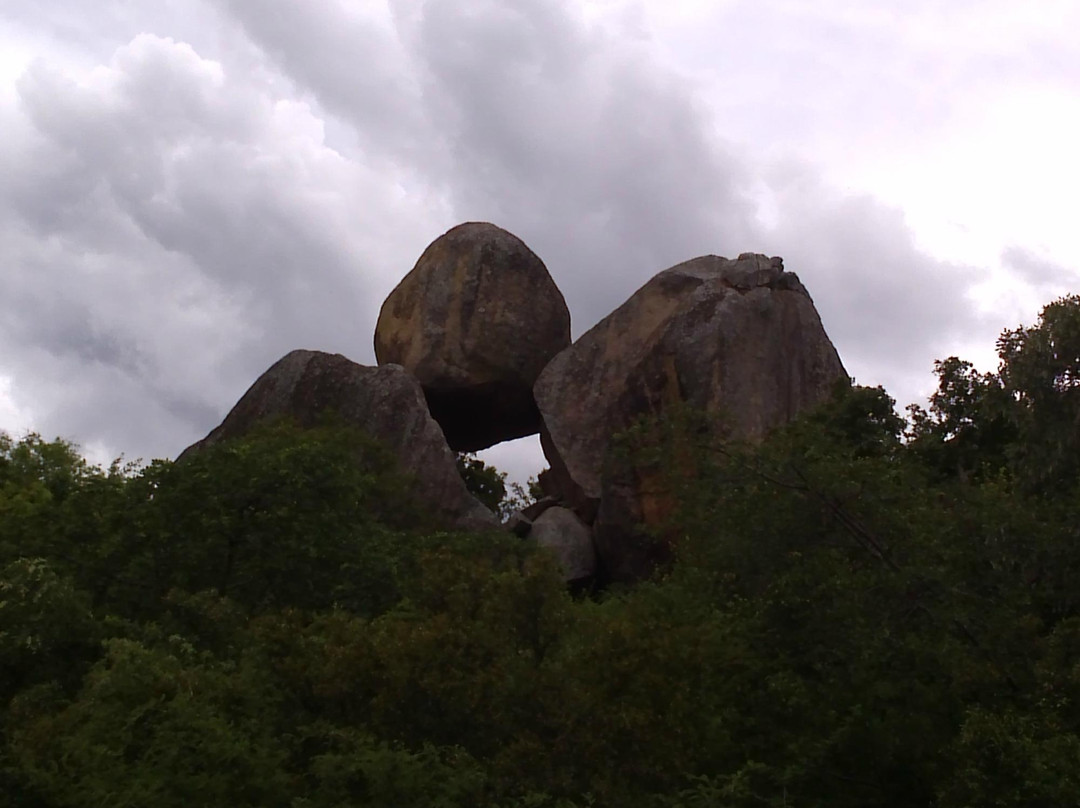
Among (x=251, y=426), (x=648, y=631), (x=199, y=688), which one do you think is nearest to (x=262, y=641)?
(x=199, y=688)

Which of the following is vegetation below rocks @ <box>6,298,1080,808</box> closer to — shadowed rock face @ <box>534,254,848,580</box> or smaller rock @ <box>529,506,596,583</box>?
shadowed rock face @ <box>534,254,848,580</box>

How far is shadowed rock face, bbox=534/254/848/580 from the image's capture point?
2644cm

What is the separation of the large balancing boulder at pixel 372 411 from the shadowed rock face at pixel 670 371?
2535 mm

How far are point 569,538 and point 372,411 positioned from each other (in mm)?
5044

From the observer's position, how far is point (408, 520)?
23828 mm

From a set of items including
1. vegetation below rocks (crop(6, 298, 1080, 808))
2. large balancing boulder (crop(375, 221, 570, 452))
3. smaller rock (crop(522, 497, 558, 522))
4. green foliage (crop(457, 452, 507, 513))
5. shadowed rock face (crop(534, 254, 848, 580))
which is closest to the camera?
vegetation below rocks (crop(6, 298, 1080, 808))

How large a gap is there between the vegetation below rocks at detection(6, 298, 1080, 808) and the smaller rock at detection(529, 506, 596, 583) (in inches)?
535

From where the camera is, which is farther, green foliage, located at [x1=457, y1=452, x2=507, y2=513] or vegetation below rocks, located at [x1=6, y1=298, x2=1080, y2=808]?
green foliage, located at [x1=457, y1=452, x2=507, y2=513]

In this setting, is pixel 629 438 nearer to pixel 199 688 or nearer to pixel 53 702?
pixel 199 688

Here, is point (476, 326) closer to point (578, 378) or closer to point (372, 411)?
point (578, 378)

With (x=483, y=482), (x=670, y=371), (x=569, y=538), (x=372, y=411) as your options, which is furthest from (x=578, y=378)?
(x=483, y=482)

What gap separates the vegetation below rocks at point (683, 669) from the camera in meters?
9.27

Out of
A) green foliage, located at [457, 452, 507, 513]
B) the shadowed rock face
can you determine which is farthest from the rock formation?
green foliage, located at [457, 452, 507, 513]

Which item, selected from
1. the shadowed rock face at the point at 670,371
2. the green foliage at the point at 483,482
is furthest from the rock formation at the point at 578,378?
the green foliage at the point at 483,482
